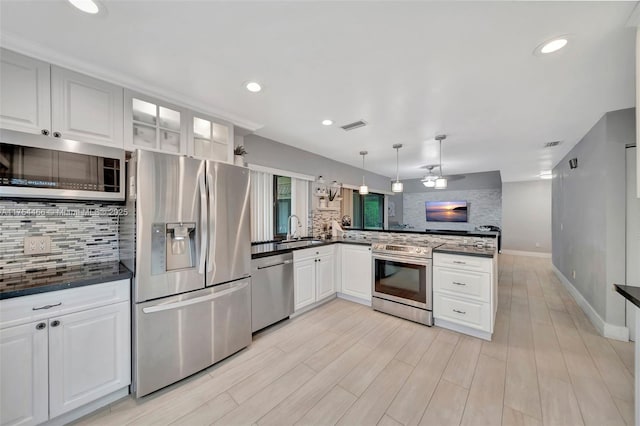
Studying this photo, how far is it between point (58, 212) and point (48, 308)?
2.85 feet

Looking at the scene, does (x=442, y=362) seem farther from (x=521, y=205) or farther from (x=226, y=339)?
(x=521, y=205)

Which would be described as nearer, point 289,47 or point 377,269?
point 289,47

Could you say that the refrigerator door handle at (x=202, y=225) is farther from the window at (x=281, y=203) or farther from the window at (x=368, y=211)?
the window at (x=368, y=211)

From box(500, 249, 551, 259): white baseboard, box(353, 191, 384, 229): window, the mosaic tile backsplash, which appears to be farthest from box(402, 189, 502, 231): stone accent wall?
the mosaic tile backsplash

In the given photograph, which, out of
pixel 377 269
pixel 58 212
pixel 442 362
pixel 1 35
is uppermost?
pixel 1 35

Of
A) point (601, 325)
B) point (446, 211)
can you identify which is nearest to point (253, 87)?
point (601, 325)

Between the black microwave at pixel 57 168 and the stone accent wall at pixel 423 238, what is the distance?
3.22 metres

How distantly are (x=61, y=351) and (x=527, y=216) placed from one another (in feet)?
32.4

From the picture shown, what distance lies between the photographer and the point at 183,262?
194 centimetres

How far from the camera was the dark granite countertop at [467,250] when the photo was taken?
2510mm

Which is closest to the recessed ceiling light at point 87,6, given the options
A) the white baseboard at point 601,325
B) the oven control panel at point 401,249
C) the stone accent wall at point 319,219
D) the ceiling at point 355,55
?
the ceiling at point 355,55

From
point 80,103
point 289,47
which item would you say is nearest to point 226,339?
point 80,103

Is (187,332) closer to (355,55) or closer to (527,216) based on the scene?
(355,55)

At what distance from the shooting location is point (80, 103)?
5.87ft
